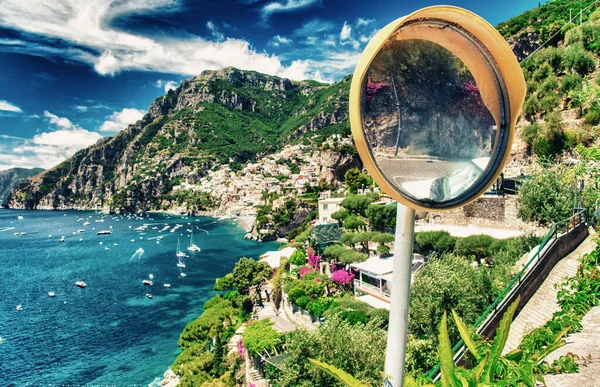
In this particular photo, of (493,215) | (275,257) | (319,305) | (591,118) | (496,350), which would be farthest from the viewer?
(275,257)

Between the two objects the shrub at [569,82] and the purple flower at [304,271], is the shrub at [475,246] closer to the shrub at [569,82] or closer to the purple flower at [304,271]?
the purple flower at [304,271]

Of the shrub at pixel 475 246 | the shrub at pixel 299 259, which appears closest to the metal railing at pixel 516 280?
the shrub at pixel 475 246

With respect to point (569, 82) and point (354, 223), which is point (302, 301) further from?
point (569, 82)

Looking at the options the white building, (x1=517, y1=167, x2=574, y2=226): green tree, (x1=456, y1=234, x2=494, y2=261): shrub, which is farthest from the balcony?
the white building

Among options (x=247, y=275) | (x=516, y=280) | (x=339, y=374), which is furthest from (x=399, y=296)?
(x=247, y=275)

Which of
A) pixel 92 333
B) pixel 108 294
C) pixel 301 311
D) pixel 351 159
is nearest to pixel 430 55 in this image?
pixel 301 311

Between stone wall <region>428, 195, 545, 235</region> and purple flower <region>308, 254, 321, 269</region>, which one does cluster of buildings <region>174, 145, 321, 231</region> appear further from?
stone wall <region>428, 195, 545, 235</region>
